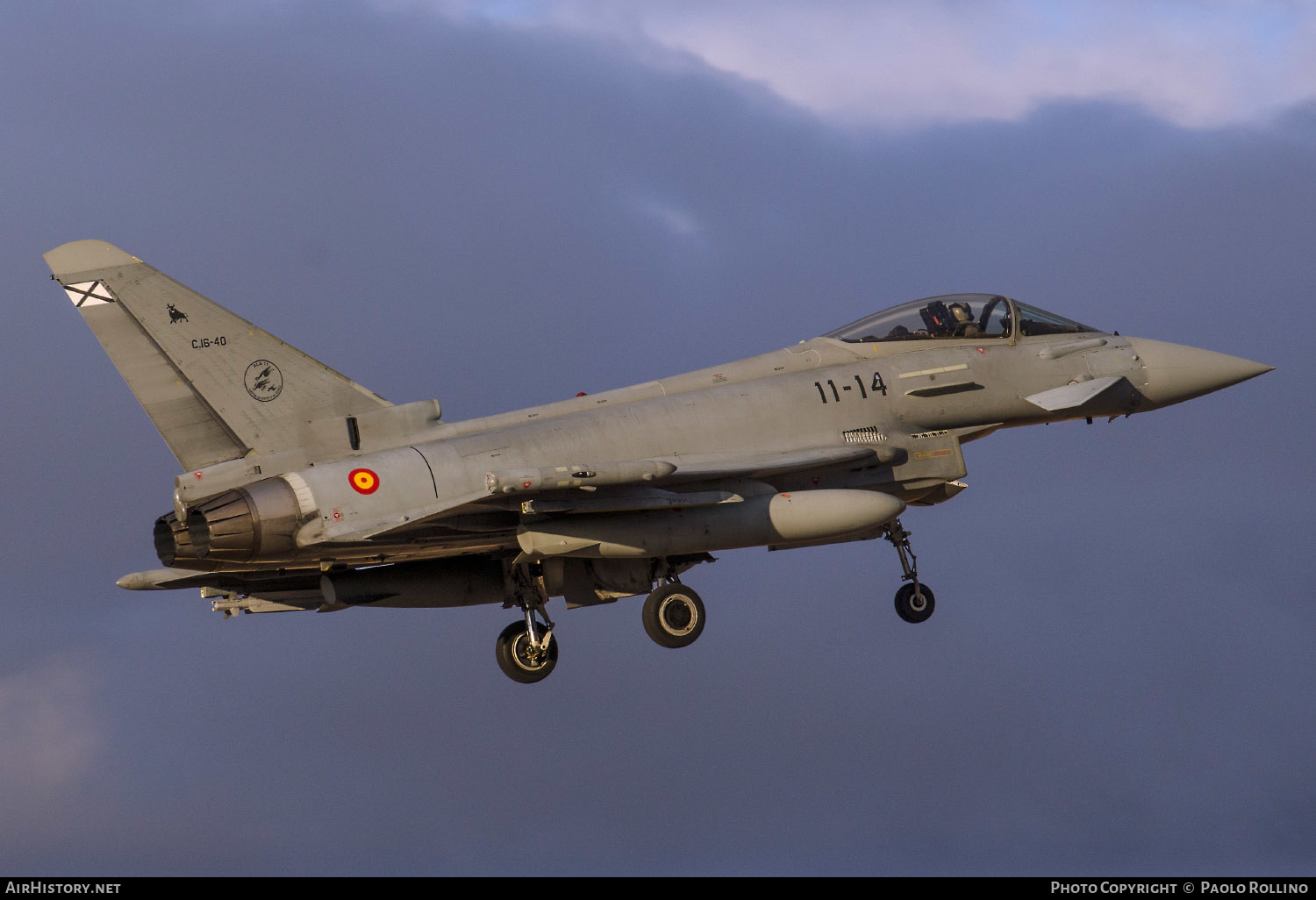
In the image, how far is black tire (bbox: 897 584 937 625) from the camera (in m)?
22.4

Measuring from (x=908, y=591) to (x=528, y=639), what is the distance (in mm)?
5169

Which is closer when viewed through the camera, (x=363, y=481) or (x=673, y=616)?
(x=363, y=481)

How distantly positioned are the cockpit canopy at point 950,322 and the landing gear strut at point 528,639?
525 cm

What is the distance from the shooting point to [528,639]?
21438 millimetres

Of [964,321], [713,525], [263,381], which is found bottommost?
[713,525]

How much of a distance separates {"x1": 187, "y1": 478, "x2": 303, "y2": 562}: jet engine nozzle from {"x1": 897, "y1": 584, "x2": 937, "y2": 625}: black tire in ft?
28.0

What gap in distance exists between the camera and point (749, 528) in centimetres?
1966

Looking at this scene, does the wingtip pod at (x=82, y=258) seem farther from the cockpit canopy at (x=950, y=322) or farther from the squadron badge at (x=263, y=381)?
the cockpit canopy at (x=950, y=322)

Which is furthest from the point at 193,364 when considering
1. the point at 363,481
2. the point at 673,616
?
the point at 673,616

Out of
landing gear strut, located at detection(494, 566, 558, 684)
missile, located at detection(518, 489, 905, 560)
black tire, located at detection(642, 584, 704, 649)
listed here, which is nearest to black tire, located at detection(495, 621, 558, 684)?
landing gear strut, located at detection(494, 566, 558, 684)

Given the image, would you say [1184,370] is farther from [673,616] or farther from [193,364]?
[193,364]

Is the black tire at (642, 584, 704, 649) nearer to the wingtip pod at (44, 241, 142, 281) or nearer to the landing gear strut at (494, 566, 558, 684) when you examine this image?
the landing gear strut at (494, 566, 558, 684)
